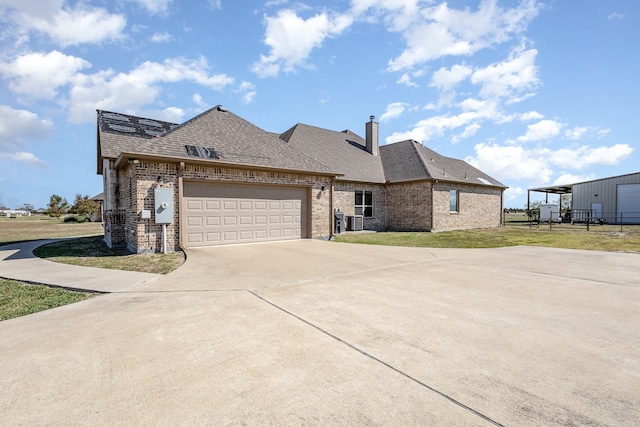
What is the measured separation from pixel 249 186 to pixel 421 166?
11802mm

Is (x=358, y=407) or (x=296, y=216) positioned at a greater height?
(x=296, y=216)

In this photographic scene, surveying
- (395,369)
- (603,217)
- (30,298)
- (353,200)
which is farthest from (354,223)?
(603,217)

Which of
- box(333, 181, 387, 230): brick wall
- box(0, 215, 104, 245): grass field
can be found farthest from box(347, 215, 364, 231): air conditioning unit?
box(0, 215, 104, 245): grass field

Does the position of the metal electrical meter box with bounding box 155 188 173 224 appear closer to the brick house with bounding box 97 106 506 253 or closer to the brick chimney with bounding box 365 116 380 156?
the brick house with bounding box 97 106 506 253

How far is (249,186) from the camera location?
1206 cm

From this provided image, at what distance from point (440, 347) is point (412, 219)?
16.5 meters

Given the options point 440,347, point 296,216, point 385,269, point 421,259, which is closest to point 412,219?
point 296,216

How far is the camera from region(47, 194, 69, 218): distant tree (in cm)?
5138

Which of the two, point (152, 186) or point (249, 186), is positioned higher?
point (249, 186)

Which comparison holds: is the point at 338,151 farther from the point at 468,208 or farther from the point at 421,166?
the point at 468,208

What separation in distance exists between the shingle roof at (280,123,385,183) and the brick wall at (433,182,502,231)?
151 inches

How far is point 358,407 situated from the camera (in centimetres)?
231

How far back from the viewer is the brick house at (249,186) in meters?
10.2

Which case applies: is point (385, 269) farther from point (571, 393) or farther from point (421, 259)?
point (571, 393)
